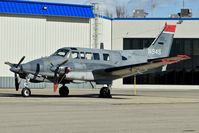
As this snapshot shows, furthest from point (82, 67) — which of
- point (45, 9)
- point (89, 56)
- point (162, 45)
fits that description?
point (45, 9)

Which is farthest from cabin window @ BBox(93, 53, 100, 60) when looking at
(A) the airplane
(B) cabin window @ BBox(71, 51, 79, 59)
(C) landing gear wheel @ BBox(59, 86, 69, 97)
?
(C) landing gear wheel @ BBox(59, 86, 69, 97)

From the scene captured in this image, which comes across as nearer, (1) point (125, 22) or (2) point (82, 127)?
(2) point (82, 127)

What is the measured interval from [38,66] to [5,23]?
17.7 metres

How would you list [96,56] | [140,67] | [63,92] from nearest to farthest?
[140,67]
[96,56]
[63,92]

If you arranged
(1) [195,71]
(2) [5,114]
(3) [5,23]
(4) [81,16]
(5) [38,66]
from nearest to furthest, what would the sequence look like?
(2) [5,114], (5) [38,66], (3) [5,23], (4) [81,16], (1) [195,71]

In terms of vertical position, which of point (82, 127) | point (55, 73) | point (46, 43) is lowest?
point (82, 127)

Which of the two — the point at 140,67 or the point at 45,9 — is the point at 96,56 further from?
the point at 45,9

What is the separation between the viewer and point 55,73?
28609 millimetres

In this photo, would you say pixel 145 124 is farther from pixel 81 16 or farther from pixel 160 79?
pixel 160 79

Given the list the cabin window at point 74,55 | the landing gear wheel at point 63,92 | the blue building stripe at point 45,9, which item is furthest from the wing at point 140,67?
the blue building stripe at point 45,9

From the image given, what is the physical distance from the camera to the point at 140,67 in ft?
99.6

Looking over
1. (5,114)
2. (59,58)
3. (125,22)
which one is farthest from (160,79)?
(5,114)

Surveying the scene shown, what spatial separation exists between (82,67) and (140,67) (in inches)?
141

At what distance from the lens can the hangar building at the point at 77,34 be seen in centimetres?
4503
